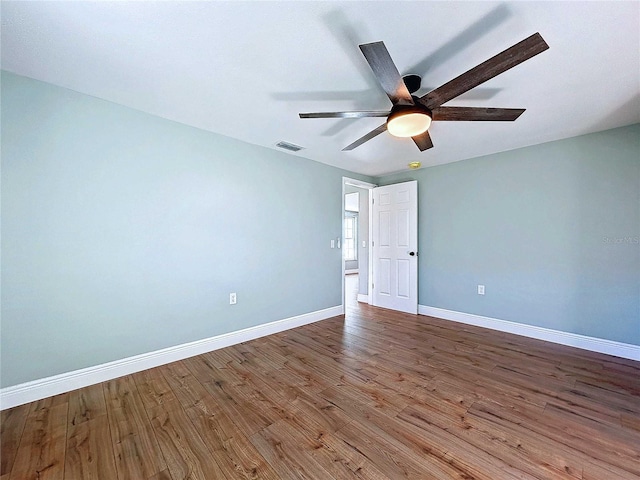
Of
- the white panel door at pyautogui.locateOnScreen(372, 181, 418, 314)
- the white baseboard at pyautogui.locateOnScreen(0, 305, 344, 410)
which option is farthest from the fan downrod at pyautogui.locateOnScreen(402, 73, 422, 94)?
the white baseboard at pyautogui.locateOnScreen(0, 305, 344, 410)

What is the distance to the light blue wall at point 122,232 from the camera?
1876 millimetres

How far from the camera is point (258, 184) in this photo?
126 inches

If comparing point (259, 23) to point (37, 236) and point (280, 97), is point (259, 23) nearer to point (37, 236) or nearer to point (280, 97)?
point (280, 97)

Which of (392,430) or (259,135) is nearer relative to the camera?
(392,430)

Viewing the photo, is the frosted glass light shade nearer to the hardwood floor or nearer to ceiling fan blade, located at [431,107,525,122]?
ceiling fan blade, located at [431,107,525,122]

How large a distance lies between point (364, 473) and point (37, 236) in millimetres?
2682

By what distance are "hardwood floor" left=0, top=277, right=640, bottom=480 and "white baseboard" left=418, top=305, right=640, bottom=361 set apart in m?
0.14

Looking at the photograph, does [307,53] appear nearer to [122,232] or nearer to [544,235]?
[122,232]

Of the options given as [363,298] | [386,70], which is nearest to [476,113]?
[386,70]

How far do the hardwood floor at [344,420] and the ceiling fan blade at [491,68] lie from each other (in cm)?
205

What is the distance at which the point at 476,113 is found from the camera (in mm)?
1745

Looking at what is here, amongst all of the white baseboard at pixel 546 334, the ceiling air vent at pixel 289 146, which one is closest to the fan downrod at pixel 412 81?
the ceiling air vent at pixel 289 146

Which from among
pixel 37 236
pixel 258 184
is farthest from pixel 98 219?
pixel 258 184

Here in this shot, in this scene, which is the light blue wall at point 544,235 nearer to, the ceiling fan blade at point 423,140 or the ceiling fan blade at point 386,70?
the ceiling fan blade at point 423,140
